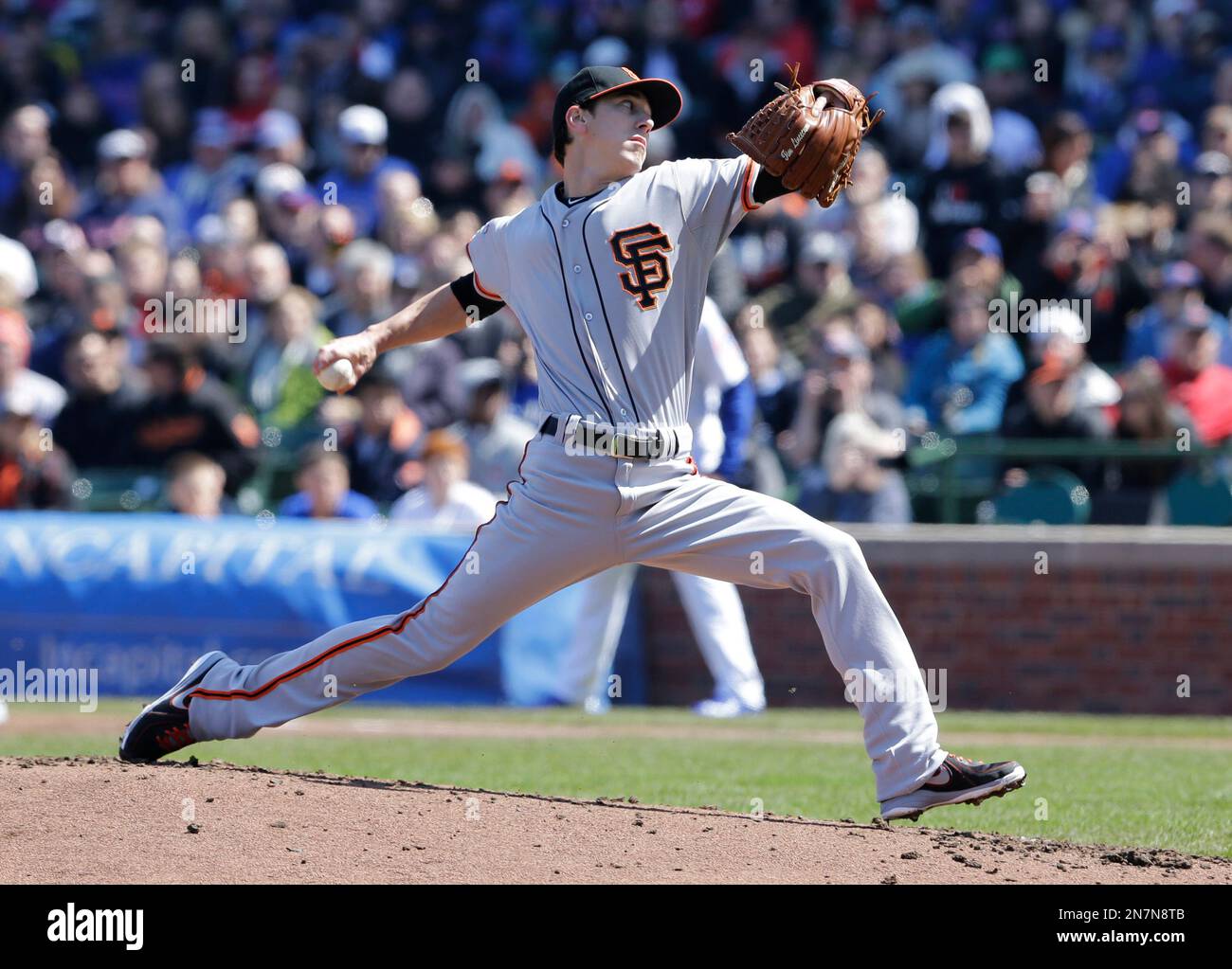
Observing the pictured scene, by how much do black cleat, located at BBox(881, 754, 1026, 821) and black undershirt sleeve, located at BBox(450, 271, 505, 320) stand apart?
6.58 ft

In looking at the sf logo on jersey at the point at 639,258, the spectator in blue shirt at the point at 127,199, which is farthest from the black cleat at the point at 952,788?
the spectator in blue shirt at the point at 127,199

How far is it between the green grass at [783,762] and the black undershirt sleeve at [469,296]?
188cm

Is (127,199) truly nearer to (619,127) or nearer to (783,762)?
Result: (783,762)

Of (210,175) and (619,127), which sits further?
(210,175)

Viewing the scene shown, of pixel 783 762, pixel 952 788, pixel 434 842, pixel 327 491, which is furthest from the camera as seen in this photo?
pixel 327 491

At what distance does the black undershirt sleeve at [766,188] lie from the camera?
5.40m

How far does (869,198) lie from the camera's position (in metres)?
12.3

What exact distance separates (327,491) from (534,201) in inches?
126

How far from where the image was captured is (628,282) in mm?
5332

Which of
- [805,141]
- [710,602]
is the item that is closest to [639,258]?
[805,141]

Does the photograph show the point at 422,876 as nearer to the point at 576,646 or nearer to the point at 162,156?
the point at 576,646

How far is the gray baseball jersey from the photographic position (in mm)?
5340

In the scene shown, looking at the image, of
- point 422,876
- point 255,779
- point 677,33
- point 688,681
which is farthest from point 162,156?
point 422,876

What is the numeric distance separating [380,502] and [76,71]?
8.04 meters
